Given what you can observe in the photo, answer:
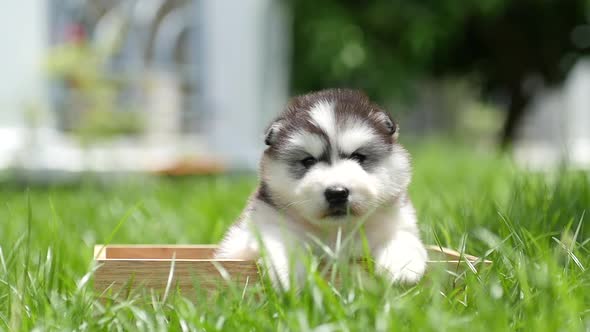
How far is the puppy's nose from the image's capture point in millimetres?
2518

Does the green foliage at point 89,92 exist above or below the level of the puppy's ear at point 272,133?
below

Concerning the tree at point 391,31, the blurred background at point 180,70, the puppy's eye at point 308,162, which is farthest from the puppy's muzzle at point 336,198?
the tree at point 391,31

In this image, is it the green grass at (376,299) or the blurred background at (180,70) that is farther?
the blurred background at (180,70)

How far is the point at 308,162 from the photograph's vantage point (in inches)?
105

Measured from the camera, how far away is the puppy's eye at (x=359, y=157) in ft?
8.75

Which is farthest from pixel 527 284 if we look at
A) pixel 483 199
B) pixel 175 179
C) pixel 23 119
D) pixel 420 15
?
pixel 420 15

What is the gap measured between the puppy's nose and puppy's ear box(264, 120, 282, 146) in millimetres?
352

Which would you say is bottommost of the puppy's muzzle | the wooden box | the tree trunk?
the tree trunk

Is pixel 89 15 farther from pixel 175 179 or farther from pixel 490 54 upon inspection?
pixel 490 54

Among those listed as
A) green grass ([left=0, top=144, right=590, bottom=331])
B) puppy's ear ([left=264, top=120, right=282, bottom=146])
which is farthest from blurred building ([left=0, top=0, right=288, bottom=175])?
puppy's ear ([left=264, top=120, right=282, bottom=146])

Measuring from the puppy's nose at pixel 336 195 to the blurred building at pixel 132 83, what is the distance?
22.1 ft

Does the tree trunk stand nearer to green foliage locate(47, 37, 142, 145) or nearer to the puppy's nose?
green foliage locate(47, 37, 142, 145)

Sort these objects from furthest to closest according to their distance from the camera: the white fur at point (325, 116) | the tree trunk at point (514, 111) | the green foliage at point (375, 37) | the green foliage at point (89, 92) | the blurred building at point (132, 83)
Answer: the tree trunk at point (514, 111)
the green foliage at point (375, 37)
the blurred building at point (132, 83)
the green foliage at point (89, 92)
the white fur at point (325, 116)

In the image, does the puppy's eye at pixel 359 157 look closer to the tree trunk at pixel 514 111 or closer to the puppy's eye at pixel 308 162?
the puppy's eye at pixel 308 162
